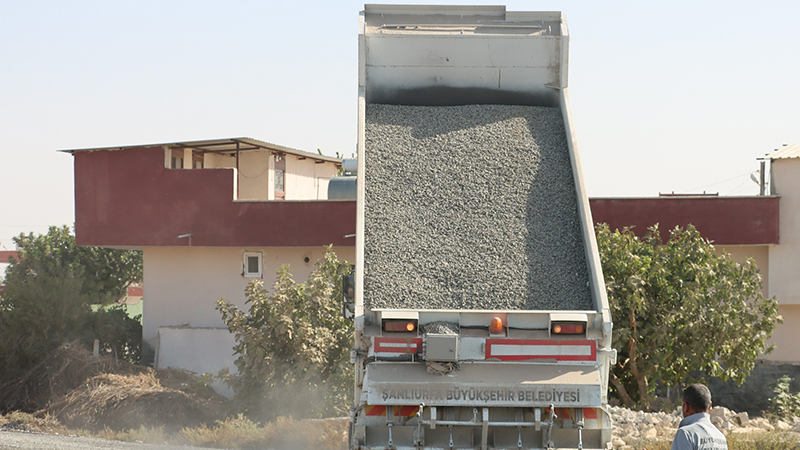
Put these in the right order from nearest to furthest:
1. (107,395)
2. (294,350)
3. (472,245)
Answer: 1. (472,245)
2. (294,350)
3. (107,395)

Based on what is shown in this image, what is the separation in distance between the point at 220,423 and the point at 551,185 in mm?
6797

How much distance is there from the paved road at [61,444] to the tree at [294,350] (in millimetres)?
2294

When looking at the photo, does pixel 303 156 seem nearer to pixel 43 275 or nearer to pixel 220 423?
pixel 43 275

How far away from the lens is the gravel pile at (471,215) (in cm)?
662

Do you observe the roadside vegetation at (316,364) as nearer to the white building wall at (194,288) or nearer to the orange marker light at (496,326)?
the white building wall at (194,288)

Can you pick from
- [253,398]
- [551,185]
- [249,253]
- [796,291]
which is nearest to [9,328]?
[249,253]

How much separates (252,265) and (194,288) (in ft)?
5.22

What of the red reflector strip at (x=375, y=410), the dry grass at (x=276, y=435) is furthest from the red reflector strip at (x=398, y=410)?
the dry grass at (x=276, y=435)

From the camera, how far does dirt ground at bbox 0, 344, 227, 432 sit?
13.6 m

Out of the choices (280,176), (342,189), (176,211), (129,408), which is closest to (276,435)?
(129,408)

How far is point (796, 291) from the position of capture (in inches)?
673

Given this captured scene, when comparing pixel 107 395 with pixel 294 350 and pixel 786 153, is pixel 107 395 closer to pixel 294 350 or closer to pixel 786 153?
pixel 294 350

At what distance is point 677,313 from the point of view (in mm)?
11305

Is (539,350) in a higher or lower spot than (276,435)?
higher
